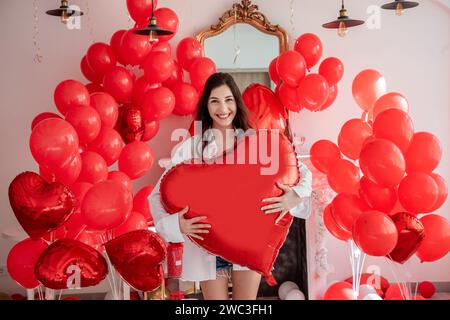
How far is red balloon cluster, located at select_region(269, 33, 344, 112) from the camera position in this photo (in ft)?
10.5

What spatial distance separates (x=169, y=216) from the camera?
6.87ft

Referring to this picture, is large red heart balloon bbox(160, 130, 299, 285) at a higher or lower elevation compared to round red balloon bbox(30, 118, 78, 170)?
lower

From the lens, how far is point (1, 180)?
3713 millimetres

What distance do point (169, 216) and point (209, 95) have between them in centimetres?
49

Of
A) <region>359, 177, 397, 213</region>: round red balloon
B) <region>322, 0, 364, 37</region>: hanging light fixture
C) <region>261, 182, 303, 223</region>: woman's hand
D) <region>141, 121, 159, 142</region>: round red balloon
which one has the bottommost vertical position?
<region>359, 177, 397, 213</region>: round red balloon

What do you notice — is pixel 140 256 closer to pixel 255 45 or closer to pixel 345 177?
pixel 345 177

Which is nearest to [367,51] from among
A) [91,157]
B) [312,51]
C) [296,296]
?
[312,51]

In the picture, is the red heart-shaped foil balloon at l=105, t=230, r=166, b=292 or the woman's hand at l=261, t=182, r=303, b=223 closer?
the woman's hand at l=261, t=182, r=303, b=223

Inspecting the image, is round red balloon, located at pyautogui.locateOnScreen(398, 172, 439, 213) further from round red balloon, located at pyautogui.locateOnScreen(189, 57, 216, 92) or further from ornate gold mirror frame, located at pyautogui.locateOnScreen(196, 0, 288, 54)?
ornate gold mirror frame, located at pyautogui.locateOnScreen(196, 0, 288, 54)

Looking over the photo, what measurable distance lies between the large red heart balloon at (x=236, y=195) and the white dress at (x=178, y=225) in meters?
0.03

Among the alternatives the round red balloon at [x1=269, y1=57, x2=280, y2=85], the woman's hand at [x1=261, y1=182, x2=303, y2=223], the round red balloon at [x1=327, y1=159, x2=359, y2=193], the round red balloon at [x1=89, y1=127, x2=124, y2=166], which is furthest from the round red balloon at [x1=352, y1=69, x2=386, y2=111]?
the round red balloon at [x1=89, y1=127, x2=124, y2=166]

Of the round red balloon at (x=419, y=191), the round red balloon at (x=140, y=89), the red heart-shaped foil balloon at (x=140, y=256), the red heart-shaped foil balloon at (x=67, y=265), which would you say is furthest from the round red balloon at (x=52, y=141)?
the round red balloon at (x=419, y=191)

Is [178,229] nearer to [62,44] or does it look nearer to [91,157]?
[91,157]

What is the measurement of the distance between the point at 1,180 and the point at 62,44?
1.01 meters
